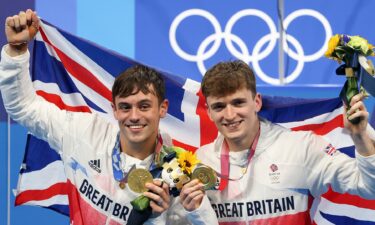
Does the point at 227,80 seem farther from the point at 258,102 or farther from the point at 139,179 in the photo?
the point at 139,179

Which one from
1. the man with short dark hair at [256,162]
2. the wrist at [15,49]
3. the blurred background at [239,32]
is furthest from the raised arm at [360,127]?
the blurred background at [239,32]

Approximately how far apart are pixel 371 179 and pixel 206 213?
2.10 ft

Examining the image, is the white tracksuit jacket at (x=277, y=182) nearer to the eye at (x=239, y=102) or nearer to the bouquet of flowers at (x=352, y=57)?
the eye at (x=239, y=102)

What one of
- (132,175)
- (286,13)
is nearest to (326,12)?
(286,13)

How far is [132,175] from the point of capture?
299 cm

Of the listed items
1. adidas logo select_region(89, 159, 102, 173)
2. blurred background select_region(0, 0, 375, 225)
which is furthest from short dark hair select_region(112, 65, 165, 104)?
blurred background select_region(0, 0, 375, 225)

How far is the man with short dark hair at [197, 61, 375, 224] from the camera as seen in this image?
10.2 ft

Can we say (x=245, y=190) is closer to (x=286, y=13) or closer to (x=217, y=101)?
(x=217, y=101)

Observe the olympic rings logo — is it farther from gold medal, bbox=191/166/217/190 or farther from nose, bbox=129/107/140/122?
gold medal, bbox=191/166/217/190

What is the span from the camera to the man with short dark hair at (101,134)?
3.12 meters

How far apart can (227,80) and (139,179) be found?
1.79 feet

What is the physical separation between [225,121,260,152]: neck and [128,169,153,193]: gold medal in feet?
1.41

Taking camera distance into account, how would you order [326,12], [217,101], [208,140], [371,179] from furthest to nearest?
[326,12] → [208,140] → [217,101] → [371,179]

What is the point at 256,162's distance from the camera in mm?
3227
